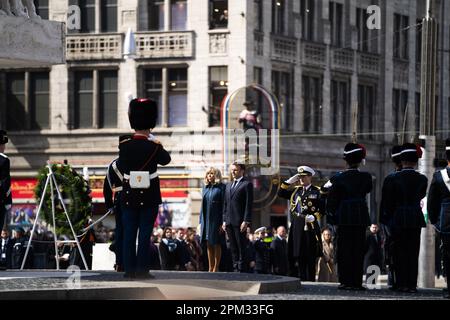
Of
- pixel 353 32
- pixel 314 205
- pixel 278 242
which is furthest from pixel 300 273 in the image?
pixel 353 32

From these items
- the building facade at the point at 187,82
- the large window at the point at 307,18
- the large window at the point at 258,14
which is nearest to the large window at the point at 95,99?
the building facade at the point at 187,82

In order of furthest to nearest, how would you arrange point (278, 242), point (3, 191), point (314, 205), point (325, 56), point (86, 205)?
point (325, 56) < point (278, 242) < point (86, 205) < point (314, 205) < point (3, 191)

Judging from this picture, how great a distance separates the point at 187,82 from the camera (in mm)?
57062

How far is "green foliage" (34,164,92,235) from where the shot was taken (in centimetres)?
3016

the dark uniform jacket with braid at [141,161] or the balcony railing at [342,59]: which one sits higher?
the balcony railing at [342,59]

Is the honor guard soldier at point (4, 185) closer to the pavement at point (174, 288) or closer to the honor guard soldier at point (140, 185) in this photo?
the pavement at point (174, 288)

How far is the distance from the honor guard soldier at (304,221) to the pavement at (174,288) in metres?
4.09

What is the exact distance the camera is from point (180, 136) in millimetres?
56781

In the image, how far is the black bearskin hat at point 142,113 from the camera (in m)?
19.7

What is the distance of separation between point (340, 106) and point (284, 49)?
4747 millimetres

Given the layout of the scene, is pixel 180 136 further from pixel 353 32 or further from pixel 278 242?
pixel 278 242

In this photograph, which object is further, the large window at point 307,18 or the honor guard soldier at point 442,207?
the large window at point 307,18
